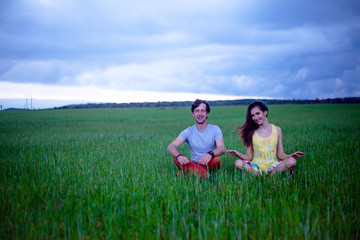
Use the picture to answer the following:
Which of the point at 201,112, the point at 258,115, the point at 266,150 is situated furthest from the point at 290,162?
the point at 201,112

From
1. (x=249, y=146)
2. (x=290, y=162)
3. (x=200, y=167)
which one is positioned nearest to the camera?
(x=290, y=162)

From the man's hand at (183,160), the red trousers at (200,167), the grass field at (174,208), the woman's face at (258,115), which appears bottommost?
the grass field at (174,208)

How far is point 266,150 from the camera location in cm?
424

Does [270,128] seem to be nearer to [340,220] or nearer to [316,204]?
[316,204]

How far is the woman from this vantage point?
4.12 metres

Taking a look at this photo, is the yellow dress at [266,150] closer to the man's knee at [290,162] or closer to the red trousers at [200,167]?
the man's knee at [290,162]

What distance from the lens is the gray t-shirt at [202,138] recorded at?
4.48 meters

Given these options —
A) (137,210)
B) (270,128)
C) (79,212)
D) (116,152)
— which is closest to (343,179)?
(270,128)

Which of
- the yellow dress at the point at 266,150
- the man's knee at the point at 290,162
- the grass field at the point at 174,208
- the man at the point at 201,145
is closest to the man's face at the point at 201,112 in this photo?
the man at the point at 201,145

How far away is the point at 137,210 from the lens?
283cm

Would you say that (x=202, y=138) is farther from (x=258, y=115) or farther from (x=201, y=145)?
(x=258, y=115)

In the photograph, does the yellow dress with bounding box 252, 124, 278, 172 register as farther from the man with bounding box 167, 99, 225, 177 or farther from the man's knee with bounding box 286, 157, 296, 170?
the man with bounding box 167, 99, 225, 177

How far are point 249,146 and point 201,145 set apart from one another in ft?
3.20

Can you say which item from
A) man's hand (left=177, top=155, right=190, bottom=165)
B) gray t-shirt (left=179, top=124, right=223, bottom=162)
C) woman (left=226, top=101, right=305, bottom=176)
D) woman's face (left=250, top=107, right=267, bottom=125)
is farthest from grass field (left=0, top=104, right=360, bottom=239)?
woman's face (left=250, top=107, right=267, bottom=125)
